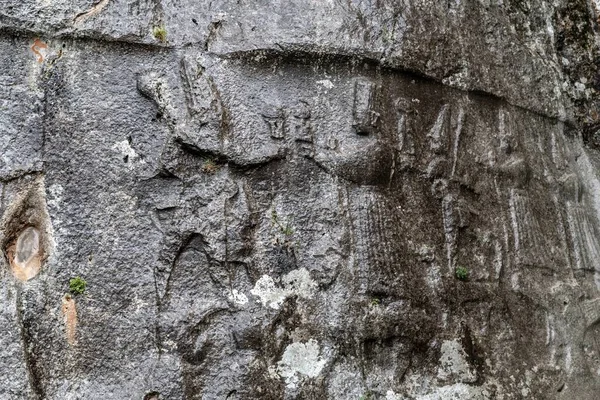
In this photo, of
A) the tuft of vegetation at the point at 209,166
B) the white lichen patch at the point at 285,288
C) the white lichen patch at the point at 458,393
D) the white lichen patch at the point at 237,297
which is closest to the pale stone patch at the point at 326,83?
the tuft of vegetation at the point at 209,166

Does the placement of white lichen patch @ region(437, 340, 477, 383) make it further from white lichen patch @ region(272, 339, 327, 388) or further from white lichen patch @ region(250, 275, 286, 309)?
white lichen patch @ region(250, 275, 286, 309)

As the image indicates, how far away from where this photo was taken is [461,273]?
2.99 m

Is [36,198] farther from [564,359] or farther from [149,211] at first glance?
[564,359]

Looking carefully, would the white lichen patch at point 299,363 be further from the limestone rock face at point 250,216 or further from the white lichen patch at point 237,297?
the white lichen patch at point 237,297

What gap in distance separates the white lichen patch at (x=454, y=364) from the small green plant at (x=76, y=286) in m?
1.17

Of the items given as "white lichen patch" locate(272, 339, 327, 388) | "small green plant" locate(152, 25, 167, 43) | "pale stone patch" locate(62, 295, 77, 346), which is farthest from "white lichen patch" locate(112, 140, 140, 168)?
"white lichen patch" locate(272, 339, 327, 388)

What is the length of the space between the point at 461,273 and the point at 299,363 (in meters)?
0.68

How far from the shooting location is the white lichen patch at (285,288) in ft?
8.91

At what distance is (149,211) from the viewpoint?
272cm

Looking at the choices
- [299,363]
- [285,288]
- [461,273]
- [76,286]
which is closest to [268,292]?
[285,288]

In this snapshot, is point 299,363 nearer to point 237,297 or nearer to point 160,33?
point 237,297

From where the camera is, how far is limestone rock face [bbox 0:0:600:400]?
8.66 ft

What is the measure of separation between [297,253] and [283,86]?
564 mm

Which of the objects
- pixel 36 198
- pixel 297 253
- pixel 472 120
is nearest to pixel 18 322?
pixel 36 198
